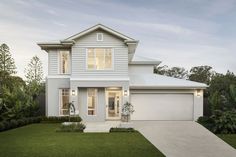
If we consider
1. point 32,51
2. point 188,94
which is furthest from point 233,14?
point 32,51

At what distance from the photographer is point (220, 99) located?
A: 24406 mm

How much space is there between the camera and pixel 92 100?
25.2 metres

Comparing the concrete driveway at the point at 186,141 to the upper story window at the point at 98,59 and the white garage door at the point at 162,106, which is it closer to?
the white garage door at the point at 162,106

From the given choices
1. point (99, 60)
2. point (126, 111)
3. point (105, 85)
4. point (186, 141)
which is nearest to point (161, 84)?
point (126, 111)

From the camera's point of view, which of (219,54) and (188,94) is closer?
(188,94)

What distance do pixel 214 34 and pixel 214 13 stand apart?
5.34m

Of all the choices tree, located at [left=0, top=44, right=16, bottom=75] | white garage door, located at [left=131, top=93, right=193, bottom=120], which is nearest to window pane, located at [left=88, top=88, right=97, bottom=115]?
white garage door, located at [left=131, top=93, right=193, bottom=120]

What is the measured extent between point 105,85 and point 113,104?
2.62 m

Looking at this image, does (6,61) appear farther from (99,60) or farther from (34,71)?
(99,60)

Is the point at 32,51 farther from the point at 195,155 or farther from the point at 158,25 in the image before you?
the point at 195,155

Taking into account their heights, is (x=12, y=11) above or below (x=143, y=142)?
above

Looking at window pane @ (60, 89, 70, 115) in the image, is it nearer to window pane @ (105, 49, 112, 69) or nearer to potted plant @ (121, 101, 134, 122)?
window pane @ (105, 49, 112, 69)

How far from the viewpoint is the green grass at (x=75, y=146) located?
12.0 m

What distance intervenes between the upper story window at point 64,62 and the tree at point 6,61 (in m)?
22.9
